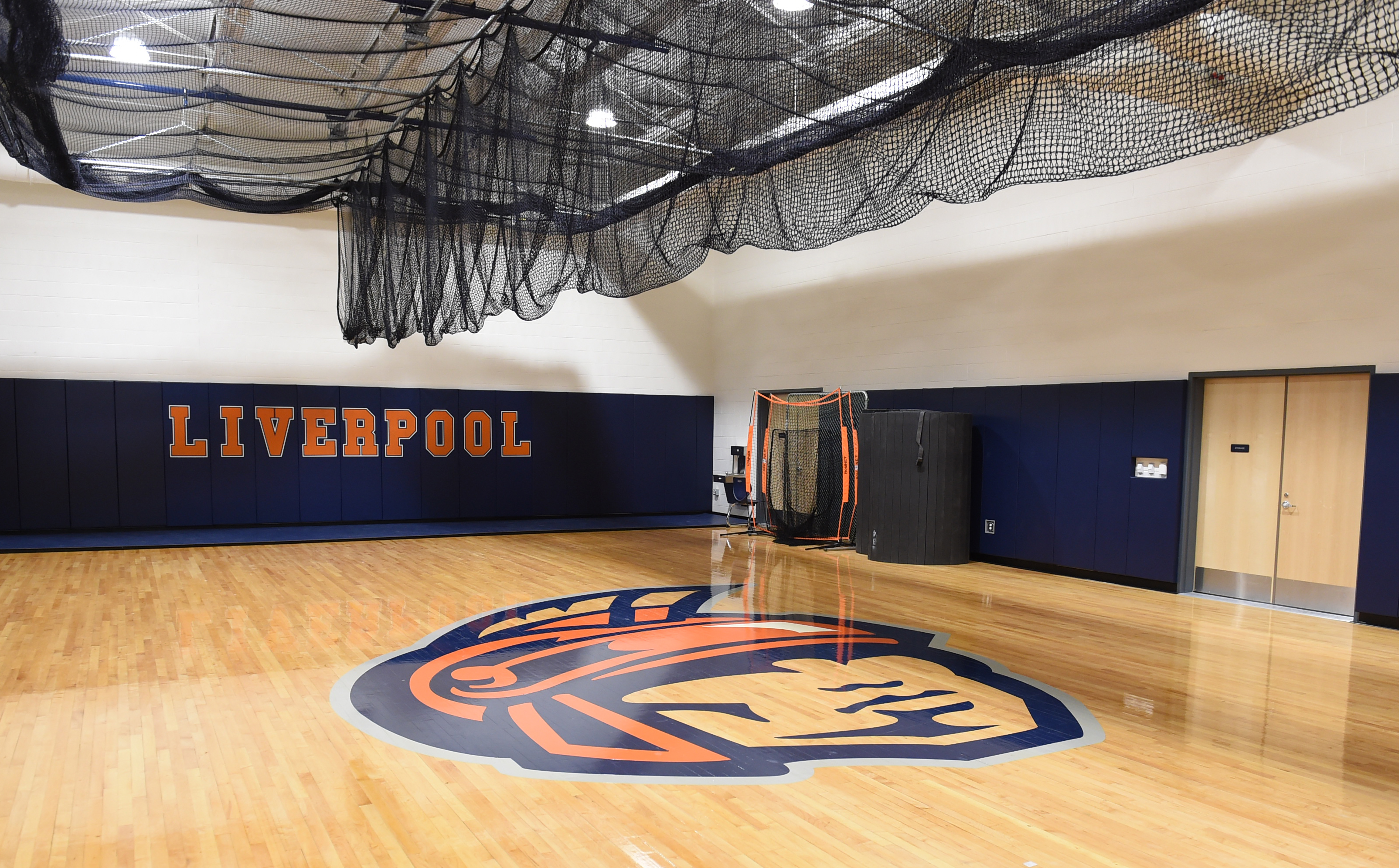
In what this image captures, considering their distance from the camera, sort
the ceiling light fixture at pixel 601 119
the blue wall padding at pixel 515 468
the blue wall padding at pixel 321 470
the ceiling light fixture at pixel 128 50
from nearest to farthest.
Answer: the ceiling light fixture at pixel 601 119 → the ceiling light fixture at pixel 128 50 → the blue wall padding at pixel 321 470 → the blue wall padding at pixel 515 468

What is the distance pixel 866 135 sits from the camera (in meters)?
3.85

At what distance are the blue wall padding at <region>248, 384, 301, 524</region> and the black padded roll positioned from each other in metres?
7.07

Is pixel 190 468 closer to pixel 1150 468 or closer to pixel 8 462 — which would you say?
pixel 8 462

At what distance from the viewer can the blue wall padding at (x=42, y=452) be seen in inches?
401

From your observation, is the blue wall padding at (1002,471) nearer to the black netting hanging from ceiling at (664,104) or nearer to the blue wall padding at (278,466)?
the black netting hanging from ceiling at (664,104)

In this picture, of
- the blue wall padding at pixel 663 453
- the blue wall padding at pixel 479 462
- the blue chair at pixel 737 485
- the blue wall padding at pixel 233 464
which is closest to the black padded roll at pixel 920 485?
the blue chair at pixel 737 485

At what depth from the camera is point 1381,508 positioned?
646 cm

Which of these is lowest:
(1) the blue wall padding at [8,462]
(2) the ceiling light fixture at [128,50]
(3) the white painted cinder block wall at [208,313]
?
(1) the blue wall padding at [8,462]

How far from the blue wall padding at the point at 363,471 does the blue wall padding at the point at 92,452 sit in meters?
2.46

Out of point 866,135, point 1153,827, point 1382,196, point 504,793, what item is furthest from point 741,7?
point 1382,196

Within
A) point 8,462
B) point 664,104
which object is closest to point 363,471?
point 8,462

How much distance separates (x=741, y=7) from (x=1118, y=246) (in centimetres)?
593

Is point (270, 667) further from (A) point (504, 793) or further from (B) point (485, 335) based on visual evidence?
(B) point (485, 335)

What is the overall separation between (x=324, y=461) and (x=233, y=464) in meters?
1.03
